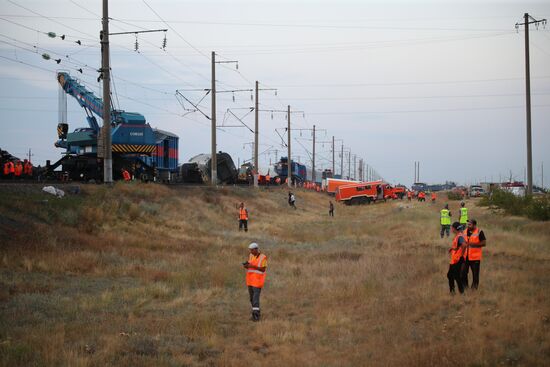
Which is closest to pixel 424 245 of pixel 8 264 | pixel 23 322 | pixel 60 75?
pixel 8 264

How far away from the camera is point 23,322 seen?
1022 cm

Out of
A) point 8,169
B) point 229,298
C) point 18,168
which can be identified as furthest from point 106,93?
point 229,298

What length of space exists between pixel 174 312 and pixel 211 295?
6.16ft

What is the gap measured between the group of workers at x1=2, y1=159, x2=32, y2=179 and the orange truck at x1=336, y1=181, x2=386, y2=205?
49.4 meters

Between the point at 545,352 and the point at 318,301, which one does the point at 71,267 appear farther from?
the point at 545,352

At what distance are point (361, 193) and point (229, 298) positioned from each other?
60.4 meters

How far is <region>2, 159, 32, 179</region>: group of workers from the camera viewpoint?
26.1 metres

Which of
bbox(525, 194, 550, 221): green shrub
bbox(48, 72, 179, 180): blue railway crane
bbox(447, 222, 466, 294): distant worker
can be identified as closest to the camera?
bbox(447, 222, 466, 294): distant worker

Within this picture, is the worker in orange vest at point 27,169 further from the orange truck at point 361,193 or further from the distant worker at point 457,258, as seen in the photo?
the orange truck at point 361,193

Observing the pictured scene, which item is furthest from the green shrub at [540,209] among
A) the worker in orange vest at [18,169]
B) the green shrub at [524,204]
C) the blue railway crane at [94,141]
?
the worker in orange vest at [18,169]

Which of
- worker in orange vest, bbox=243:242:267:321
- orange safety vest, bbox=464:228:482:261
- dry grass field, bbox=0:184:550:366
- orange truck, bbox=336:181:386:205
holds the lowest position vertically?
dry grass field, bbox=0:184:550:366

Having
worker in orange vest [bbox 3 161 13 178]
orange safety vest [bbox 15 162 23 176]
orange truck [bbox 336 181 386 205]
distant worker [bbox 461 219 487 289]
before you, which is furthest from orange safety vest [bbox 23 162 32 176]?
orange truck [bbox 336 181 386 205]

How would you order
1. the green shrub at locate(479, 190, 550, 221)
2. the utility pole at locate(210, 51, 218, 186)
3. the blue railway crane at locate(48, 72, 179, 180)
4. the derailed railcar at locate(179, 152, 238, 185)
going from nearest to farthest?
1. the blue railway crane at locate(48, 72, 179, 180)
2. the green shrub at locate(479, 190, 550, 221)
3. the utility pole at locate(210, 51, 218, 186)
4. the derailed railcar at locate(179, 152, 238, 185)

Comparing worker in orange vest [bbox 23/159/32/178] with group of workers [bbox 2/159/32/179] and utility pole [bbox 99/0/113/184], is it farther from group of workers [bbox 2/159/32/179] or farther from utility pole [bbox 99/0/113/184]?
utility pole [bbox 99/0/113/184]
